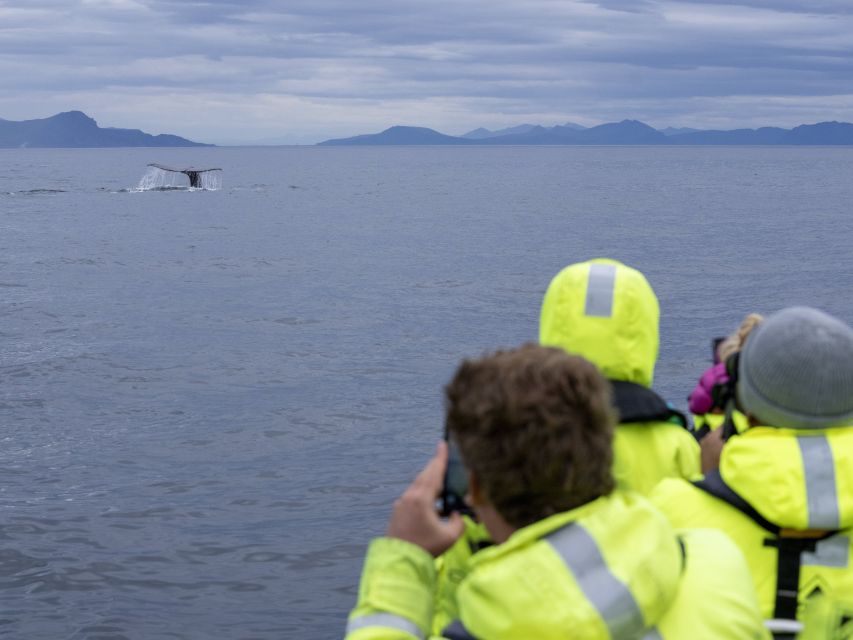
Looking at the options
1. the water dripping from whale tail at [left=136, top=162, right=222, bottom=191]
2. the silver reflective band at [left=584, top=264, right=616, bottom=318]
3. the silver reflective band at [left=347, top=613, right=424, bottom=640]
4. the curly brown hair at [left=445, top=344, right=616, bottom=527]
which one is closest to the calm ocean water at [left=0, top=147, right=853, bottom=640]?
the silver reflective band at [left=584, top=264, right=616, bottom=318]

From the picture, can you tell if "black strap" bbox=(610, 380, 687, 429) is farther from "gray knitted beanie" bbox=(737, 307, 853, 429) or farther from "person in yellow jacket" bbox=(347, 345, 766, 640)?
"person in yellow jacket" bbox=(347, 345, 766, 640)

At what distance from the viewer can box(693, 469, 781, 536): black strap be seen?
3.53 meters

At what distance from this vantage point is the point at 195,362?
83.0 feet

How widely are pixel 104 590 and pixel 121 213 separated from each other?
75638 mm

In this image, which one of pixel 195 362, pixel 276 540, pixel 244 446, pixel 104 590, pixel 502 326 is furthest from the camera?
pixel 502 326

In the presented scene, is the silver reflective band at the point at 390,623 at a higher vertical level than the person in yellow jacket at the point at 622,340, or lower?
lower

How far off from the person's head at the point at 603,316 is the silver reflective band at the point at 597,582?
1.97 m

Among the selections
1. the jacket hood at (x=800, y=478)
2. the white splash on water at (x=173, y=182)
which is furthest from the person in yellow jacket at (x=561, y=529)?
the white splash on water at (x=173, y=182)

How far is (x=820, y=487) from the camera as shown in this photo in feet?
11.2

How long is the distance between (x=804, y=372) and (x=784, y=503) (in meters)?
0.40

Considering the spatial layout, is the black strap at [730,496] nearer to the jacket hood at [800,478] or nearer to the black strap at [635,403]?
the jacket hood at [800,478]

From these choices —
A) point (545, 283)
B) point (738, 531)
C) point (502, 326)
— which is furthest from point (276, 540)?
point (545, 283)

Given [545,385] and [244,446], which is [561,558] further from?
[244,446]

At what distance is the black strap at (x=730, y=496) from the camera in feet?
11.6
